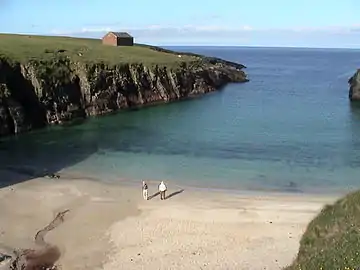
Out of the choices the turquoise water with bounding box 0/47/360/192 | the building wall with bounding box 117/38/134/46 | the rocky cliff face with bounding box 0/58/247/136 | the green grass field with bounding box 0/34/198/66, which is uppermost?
the building wall with bounding box 117/38/134/46

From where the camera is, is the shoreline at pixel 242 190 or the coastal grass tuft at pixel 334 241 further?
the shoreline at pixel 242 190

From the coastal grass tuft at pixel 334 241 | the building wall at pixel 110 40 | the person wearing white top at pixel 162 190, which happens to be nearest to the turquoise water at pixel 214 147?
the person wearing white top at pixel 162 190

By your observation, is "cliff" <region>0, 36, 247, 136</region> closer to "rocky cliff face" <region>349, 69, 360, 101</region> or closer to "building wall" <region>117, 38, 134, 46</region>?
"building wall" <region>117, 38, 134, 46</region>

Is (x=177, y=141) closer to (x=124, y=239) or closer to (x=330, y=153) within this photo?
(x=330, y=153)

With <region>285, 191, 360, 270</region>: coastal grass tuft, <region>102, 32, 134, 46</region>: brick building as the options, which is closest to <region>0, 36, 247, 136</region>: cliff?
<region>102, 32, 134, 46</region>: brick building

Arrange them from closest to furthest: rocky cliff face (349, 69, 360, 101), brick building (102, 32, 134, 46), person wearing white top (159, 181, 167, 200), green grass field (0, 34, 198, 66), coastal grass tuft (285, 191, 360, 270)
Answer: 1. coastal grass tuft (285, 191, 360, 270)
2. person wearing white top (159, 181, 167, 200)
3. green grass field (0, 34, 198, 66)
4. rocky cliff face (349, 69, 360, 101)
5. brick building (102, 32, 134, 46)

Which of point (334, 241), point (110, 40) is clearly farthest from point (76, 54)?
point (334, 241)

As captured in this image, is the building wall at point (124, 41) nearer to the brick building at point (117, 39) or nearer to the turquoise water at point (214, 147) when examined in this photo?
the brick building at point (117, 39)
